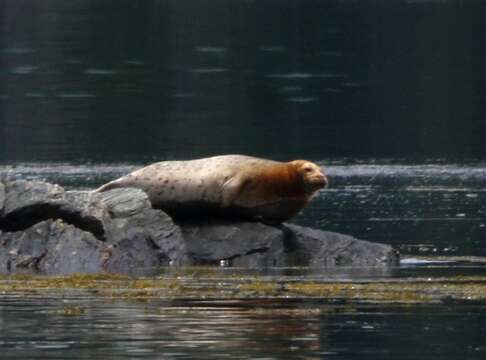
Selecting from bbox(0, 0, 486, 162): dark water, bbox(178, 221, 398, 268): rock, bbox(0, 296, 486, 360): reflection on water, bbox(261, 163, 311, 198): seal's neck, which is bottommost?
bbox(0, 0, 486, 162): dark water

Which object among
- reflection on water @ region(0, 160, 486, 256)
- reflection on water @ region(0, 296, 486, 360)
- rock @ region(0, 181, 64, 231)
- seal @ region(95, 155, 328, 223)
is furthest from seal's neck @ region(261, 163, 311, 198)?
reflection on water @ region(0, 296, 486, 360)

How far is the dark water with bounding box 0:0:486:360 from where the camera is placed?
1552cm

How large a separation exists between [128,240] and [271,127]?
2320 cm

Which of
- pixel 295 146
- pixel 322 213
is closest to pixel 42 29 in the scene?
pixel 295 146

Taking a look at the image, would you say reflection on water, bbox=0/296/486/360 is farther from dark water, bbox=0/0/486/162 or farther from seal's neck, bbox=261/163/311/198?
dark water, bbox=0/0/486/162

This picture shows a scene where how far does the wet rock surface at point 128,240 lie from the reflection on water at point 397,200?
48.9 inches

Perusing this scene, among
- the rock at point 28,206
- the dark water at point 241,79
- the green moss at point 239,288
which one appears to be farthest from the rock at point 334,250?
the dark water at point 241,79

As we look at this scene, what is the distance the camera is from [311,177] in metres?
22.9

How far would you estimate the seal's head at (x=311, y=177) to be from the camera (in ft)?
75.1

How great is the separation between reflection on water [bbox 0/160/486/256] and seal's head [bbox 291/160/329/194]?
1046 mm

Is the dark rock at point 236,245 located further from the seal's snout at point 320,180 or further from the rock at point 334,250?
the seal's snout at point 320,180

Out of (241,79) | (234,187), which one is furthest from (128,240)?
(241,79)

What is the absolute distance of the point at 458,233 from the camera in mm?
24500

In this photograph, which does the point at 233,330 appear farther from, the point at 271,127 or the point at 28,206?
the point at 271,127
